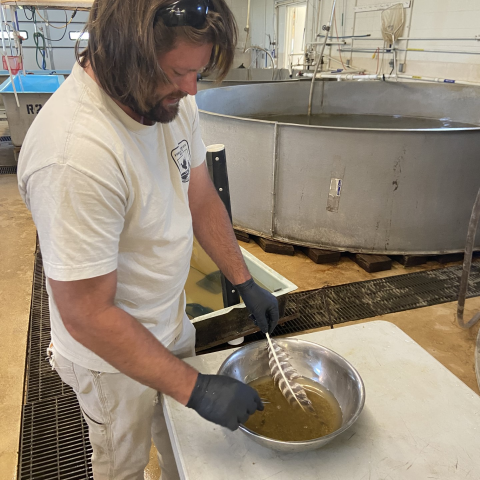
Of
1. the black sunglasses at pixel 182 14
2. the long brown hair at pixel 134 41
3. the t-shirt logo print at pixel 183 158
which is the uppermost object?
the black sunglasses at pixel 182 14

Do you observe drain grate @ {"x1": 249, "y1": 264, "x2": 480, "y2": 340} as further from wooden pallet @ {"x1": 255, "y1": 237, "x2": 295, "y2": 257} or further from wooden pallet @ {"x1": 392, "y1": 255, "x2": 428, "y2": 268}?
wooden pallet @ {"x1": 255, "y1": 237, "x2": 295, "y2": 257}

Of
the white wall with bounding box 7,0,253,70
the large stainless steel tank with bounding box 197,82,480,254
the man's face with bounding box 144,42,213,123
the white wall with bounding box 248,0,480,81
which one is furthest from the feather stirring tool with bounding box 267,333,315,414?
the white wall with bounding box 7,0,253,70

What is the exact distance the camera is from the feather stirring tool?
35.3 inches

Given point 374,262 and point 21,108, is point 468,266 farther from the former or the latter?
point 21,108

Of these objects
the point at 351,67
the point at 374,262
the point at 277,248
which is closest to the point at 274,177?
the point at 277,248

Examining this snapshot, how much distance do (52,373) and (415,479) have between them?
66.8 inches

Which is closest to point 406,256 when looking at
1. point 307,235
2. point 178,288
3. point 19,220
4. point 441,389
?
point 307,235

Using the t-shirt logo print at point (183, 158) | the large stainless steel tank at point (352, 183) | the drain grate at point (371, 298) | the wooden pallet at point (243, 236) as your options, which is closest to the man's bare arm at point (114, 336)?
the t-shirt logo print at point (183, 158)

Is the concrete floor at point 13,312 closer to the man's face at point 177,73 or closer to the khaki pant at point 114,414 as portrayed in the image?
the khaki pant at point 114,414

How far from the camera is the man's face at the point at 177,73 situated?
29.6 inches

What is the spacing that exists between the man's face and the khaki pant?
2.00 ft

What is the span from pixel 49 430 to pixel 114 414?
0.84 metres

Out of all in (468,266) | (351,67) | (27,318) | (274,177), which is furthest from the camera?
(351,67)

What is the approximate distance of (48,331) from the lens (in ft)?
7.28
